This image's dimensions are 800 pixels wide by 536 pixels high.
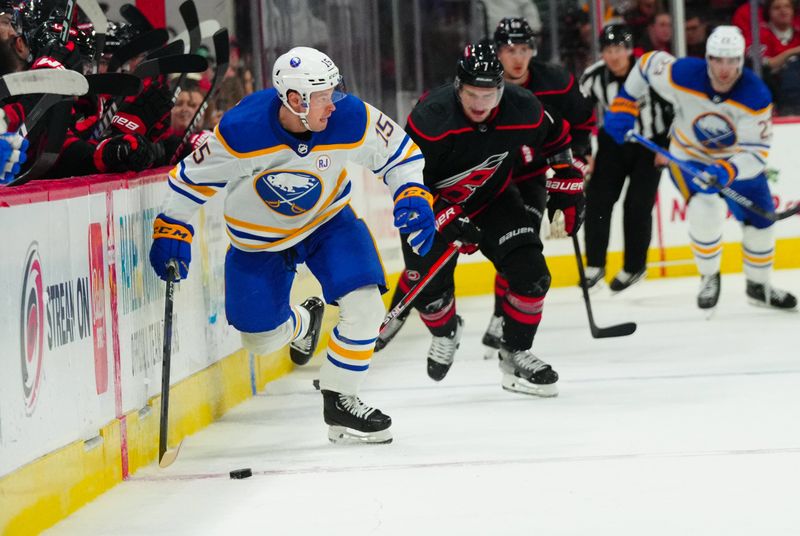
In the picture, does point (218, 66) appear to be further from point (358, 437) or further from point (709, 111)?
point (709, 111)

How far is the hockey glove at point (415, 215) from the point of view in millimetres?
4094

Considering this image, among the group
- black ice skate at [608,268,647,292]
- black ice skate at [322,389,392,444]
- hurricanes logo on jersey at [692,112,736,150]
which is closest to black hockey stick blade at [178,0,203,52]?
black ice skate at [322,389,392,444]

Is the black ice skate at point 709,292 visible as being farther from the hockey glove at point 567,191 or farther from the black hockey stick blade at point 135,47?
the black hockey stick blade at point 135,47

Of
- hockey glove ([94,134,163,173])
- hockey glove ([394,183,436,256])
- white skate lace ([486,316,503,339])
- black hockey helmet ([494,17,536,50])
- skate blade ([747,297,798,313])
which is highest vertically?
black hockey helmet ([494,17,536,50])

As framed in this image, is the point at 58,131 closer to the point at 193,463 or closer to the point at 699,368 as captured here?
the point at 193,463

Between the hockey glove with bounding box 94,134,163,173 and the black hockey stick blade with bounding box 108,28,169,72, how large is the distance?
77cm

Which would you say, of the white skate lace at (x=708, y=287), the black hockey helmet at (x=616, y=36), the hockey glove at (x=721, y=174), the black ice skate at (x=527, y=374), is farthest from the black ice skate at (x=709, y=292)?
the black ice skate at (x=527, y=374)

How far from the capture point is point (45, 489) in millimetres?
3377

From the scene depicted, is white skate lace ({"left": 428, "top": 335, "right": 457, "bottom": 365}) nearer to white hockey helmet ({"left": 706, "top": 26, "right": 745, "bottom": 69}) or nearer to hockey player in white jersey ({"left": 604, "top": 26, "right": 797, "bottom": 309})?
hockey player in white jersey ({"left": 604, "top": 26, "right": 797, "bottom": 309})

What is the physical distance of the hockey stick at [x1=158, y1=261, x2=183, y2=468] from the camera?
3.92 m

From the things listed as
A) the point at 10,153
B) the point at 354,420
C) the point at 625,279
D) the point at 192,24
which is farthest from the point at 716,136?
the point at 10,153

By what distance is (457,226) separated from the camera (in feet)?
15.8

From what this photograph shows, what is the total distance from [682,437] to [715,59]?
292 cm

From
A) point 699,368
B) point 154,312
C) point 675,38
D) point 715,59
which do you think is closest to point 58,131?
point 154,312
